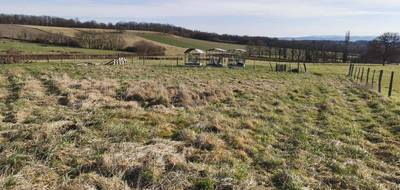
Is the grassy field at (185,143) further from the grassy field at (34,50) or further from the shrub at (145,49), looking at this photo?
the shrub at (145,49)

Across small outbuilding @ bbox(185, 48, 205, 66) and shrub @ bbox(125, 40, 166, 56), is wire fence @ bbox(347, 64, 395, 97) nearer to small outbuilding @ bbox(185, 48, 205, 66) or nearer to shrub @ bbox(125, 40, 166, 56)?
small outbuilding @ bbox(185, 48, 205, 66)

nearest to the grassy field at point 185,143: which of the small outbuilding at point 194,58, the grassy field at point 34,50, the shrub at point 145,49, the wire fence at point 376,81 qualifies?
the wire fence at point 376,81

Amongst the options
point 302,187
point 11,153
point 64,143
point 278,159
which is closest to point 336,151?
point 278,159

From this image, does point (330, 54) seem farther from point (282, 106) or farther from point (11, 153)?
point (11, 153)

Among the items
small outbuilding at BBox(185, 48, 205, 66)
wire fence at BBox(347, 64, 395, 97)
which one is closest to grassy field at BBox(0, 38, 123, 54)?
small outbuilding at BBox(185, 48, 205, 66)

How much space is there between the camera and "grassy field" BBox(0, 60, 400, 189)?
6027 mm

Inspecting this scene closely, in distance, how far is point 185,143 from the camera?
832 centimetres

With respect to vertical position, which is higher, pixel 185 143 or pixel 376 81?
pixel 185 143

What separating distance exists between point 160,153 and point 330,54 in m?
110

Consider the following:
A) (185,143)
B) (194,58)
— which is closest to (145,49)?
(194,58)

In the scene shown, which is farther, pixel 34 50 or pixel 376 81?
pixel 34 50

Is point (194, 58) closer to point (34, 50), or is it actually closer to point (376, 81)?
point (376, 81)

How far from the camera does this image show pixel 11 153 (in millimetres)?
6445

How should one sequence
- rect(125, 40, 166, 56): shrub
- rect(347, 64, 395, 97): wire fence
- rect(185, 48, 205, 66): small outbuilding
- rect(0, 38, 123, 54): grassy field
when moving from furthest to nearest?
1. rect(125, 40, 166, 56): shrub
2. rect(0, 38, 123, 54): grassy field
3. rect(185, 48, 205, 66): small outbuilding
4. rect(347, 64, 395, 97): wire fence
